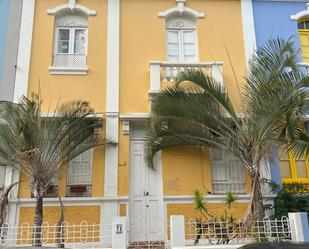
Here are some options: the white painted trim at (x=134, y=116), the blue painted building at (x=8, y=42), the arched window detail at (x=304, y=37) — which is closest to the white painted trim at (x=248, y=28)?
the arched window detail at (x=304, y=37)

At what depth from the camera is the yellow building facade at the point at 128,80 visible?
9.08 metres

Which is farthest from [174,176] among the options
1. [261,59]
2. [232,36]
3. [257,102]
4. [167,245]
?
[232,36]

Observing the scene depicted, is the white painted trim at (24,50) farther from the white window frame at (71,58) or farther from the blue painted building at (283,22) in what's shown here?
the blue painted building at (283,22)

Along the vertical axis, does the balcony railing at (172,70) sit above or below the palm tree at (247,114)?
above

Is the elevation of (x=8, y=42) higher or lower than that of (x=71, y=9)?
lower

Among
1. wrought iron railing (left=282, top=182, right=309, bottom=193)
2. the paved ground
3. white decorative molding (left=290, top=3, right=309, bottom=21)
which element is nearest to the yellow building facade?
wrought iron railing (left=282, top=182, right=309, bottom=193)

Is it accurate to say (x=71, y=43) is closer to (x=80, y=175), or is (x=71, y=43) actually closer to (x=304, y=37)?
(x=80, y=175)

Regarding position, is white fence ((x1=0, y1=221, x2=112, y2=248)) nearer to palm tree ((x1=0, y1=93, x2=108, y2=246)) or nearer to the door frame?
palm tree ((x1=0, y1=93, x2=108, y2=246))

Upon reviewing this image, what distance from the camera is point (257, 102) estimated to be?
8.19 m

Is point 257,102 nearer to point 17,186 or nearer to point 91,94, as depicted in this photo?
point 91,94

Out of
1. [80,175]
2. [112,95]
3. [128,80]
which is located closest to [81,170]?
[80,175]

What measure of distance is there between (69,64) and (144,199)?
4.15 meters

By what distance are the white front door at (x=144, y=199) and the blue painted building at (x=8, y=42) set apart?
352 cm

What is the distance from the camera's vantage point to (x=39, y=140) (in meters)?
7.87
